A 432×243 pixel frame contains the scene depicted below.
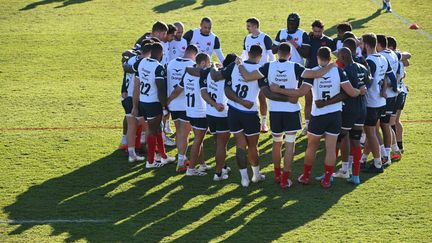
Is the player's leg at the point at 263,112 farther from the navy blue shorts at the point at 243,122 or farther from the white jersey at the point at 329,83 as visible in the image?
the white jersey at the point at 329,83

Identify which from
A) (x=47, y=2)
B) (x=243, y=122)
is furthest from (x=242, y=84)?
(x=47, y=2)

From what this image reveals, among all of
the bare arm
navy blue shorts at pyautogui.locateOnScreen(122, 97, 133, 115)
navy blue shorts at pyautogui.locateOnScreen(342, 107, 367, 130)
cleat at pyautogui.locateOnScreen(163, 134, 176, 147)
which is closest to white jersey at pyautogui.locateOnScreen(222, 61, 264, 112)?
the bare arm

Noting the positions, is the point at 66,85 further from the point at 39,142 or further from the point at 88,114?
the point at 39,142

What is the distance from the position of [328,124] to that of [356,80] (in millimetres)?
745

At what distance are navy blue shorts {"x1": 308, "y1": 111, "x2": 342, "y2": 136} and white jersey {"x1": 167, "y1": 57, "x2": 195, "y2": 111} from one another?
2193 millimetres

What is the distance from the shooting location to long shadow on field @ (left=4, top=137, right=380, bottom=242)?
32.0 ft

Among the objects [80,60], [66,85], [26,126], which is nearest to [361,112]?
[26,126]

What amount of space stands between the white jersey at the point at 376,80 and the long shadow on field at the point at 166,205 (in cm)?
132

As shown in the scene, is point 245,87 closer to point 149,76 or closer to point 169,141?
point 149,76

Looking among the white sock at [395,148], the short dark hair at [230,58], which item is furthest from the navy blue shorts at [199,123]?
the white sock at [395,148]

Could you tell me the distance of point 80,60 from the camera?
1912 cm

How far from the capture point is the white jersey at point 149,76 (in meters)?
11.6

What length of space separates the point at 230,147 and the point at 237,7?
11695 mm

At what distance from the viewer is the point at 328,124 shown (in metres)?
10.8
